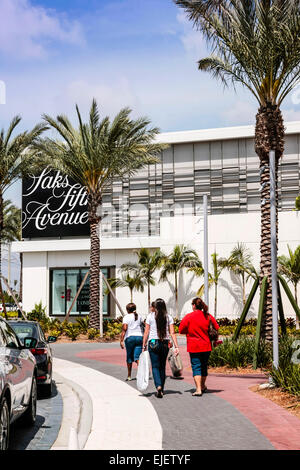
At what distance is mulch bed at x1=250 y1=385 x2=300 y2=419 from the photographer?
1026cm

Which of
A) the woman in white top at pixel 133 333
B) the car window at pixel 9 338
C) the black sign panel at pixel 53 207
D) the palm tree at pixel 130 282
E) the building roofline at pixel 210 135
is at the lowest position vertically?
the woman in white top at pixel 133 333

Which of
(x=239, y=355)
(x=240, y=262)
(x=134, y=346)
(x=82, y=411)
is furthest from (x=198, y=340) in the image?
(x=240, y=262)

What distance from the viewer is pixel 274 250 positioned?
13.2 m

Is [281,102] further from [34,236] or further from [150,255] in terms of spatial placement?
[34,236]

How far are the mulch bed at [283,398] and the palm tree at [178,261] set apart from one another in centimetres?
2325

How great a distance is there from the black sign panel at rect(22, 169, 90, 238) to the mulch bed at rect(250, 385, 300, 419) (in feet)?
113

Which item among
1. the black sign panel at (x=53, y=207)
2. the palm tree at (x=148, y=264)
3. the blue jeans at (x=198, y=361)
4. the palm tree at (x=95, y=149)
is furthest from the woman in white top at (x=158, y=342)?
the black sign panel at (x=53, y=207)

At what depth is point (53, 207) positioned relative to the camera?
4709cm

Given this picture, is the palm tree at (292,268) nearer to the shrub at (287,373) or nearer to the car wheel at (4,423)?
the shrub at (287,373)

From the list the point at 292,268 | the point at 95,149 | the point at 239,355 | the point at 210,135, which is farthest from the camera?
the point at 210,135

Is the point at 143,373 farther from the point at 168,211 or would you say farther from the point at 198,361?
the point at 168,211

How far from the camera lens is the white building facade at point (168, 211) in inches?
1508

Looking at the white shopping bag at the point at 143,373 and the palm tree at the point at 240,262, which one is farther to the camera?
the palm tree at the point at 240,262

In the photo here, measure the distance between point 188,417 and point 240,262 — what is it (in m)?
25.6
